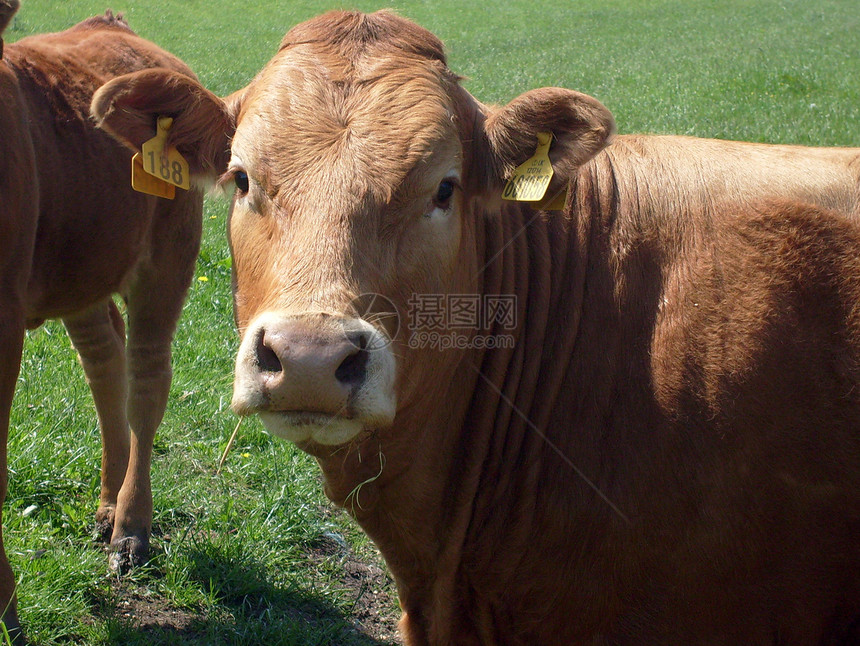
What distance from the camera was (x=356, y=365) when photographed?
2.35 meters

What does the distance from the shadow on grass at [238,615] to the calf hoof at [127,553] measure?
197 millimetres

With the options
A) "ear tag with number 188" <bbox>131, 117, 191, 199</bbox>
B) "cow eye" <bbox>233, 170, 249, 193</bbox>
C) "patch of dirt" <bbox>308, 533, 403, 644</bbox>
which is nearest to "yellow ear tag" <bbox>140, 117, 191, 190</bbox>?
"ear tag with number 188" <bbox>131, 117, 191, 199</bbox>

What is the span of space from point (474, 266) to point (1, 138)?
222cm

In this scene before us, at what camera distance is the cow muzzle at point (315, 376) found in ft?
7.36

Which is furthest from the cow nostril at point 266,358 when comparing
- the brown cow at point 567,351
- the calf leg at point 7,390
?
the calf leg at point 7,390

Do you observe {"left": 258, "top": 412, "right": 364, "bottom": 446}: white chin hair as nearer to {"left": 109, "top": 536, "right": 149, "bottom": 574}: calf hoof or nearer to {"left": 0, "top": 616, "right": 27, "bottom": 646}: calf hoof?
{"left": 0, "top": 616, "right": 27, "bottom": 646}: calf hoof

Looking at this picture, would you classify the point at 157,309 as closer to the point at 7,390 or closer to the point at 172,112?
the point at 7,390

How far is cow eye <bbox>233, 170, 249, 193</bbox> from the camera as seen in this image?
9.65 feet

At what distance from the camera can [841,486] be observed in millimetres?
2986

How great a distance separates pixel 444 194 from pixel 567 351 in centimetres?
77

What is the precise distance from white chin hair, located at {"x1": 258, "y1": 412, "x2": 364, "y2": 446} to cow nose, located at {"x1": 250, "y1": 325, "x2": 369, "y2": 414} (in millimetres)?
35

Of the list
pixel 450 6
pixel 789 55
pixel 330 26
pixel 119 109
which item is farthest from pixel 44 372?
pixel 450 6

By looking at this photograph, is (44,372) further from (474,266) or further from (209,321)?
(474,266)

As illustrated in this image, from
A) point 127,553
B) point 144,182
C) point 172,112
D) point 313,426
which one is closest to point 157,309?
point 127,553
